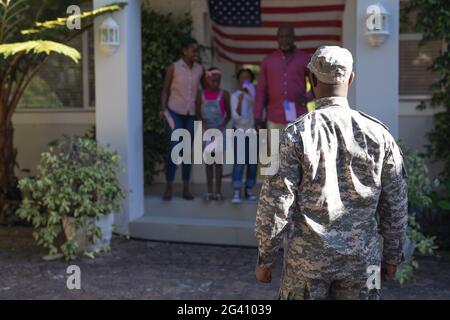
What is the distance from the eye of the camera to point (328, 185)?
2.65m

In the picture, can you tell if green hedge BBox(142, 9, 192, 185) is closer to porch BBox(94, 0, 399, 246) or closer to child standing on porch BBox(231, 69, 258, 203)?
porch BBox(94, 0, 399, 246)

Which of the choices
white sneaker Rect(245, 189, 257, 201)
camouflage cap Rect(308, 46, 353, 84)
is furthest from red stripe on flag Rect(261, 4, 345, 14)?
camouflage cap Rect(308, 46, 353, 84)

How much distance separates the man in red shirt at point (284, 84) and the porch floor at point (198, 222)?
108 cm

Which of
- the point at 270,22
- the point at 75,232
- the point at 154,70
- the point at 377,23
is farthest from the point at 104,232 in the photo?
the point at 270,22

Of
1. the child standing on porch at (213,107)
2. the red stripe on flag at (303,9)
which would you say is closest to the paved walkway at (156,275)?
the child standing on porch at (213,107)

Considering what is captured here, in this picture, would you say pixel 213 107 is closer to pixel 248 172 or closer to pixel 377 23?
pixel 248 172

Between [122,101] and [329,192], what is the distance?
174 inches

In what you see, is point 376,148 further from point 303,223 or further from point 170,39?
point 170,39

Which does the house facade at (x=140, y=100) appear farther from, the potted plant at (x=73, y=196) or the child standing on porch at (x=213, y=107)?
the child standing on porch at (x=213, y=107)

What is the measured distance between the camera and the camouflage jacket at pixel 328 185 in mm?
2635

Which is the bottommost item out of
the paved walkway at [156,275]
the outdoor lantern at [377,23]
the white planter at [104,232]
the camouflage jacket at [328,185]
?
the paved walkway at [156,275]

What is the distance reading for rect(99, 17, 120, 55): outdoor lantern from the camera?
6512 mm
